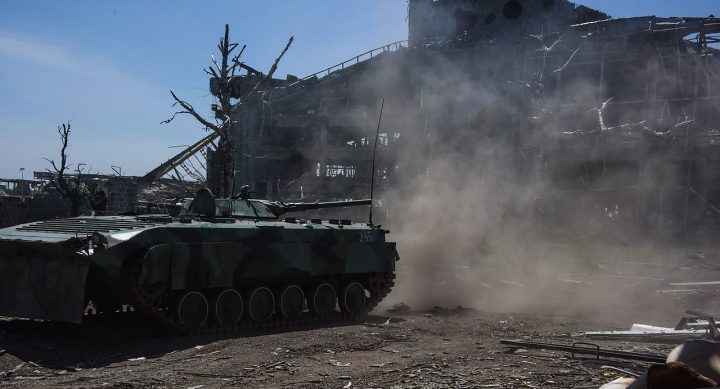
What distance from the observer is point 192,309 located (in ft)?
33.8

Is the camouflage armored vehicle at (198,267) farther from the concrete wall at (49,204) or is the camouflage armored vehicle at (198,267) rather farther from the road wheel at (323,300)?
the concrete wall at (49,204)

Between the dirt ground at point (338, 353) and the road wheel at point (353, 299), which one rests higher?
the road wheel at point (353, 299)

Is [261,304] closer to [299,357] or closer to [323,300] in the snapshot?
[323,300]

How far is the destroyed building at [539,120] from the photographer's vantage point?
82.4ft

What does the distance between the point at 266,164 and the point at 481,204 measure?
11904mm

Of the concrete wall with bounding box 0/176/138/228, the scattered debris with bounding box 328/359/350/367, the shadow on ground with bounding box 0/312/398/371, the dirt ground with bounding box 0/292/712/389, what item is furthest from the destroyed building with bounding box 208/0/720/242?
the scattered debris with bounding box 328/359/350/367

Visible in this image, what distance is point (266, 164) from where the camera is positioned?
111 ft

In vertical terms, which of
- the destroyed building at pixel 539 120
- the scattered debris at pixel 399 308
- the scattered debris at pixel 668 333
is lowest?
the scattered debris at pixel 399 308

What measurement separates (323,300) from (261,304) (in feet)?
4.66

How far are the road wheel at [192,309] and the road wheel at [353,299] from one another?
2.96 meters

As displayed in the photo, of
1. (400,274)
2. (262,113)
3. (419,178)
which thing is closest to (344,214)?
(419,178)

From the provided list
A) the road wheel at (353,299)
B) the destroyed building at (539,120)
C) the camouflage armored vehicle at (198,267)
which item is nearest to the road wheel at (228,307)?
the camouflage armored vehicle at (198,267)

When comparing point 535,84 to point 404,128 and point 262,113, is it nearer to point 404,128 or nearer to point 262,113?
point 404,128

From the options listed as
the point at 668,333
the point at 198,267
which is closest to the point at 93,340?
the point at 198,267
